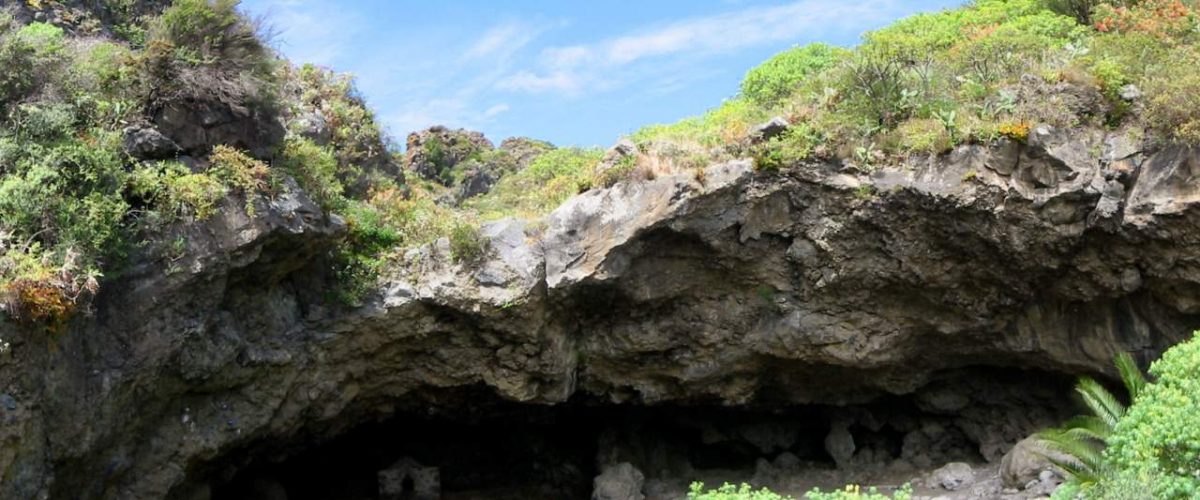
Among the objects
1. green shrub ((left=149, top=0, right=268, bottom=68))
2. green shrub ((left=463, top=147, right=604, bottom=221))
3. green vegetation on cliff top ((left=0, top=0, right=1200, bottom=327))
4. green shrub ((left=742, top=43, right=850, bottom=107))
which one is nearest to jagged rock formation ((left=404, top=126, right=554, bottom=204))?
green shrub ((left=463, top=147, right=604, bottom=221))

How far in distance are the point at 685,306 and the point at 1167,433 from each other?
7.73m

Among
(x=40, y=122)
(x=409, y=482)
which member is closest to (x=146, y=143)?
(x=40, y=122)

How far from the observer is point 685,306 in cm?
1669

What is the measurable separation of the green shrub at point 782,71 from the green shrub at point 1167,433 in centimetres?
1364

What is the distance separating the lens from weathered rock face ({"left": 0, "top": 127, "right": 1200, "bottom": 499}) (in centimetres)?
1364

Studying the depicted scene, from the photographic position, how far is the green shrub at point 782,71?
25.0 m

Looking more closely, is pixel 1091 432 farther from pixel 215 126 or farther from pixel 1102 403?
pixel 215 126

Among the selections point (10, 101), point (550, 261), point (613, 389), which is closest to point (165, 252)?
point (10, 101)

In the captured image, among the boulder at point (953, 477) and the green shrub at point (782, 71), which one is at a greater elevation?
the green shrub at point (782, 71)

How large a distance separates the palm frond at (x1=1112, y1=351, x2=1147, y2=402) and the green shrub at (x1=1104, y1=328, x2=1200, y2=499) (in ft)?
6.26

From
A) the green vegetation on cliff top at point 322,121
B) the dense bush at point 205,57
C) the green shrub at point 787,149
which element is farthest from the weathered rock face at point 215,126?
the green shrub at point 787,149

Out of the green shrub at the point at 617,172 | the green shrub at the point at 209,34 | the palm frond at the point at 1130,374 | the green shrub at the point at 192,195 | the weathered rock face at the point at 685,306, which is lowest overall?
the palm frond at the point at 1130,374

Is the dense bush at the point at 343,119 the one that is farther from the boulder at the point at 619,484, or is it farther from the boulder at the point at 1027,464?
the boulder at the point at 1027,464

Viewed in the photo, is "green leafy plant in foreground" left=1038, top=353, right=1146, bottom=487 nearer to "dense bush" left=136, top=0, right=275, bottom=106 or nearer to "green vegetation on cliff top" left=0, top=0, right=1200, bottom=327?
"green vegetation on cliff top" left=0, top=0, right=1200, bottom=327
